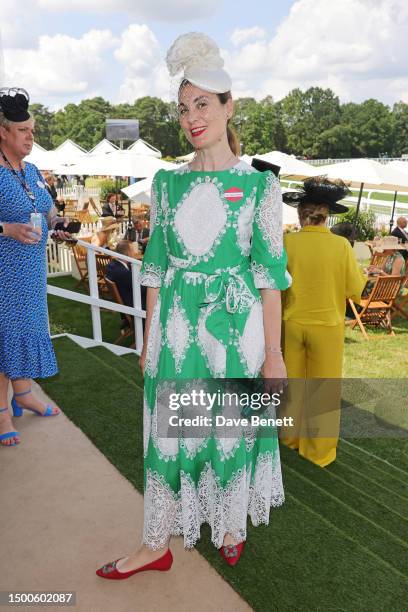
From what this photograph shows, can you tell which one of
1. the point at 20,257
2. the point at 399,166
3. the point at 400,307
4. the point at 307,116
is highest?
the point at 307,116

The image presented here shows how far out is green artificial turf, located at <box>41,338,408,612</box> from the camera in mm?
2148

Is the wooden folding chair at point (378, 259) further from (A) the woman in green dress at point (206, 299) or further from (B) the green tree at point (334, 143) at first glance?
(B) the green tree at point (334, 143)

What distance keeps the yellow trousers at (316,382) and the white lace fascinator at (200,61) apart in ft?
7.18

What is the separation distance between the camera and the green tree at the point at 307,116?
10475 centimetres

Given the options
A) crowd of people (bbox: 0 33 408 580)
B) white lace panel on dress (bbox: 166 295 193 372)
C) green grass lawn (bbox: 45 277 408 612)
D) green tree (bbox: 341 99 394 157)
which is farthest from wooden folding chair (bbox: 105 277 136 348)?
green tree (bbox: 341 99 394 157)

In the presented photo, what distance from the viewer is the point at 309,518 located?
262 centimetres

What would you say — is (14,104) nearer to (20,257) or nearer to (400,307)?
(20,257)

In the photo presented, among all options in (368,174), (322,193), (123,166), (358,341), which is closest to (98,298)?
(322,193)

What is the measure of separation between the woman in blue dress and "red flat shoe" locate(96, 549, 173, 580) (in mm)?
1303

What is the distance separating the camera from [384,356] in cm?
743

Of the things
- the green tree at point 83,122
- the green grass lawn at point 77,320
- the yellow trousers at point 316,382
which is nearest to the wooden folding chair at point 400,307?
the green grass lawn at point 77,320

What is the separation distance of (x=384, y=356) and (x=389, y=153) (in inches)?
4320

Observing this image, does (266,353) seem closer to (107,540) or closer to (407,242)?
(107,540)

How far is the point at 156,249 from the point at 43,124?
338ft
